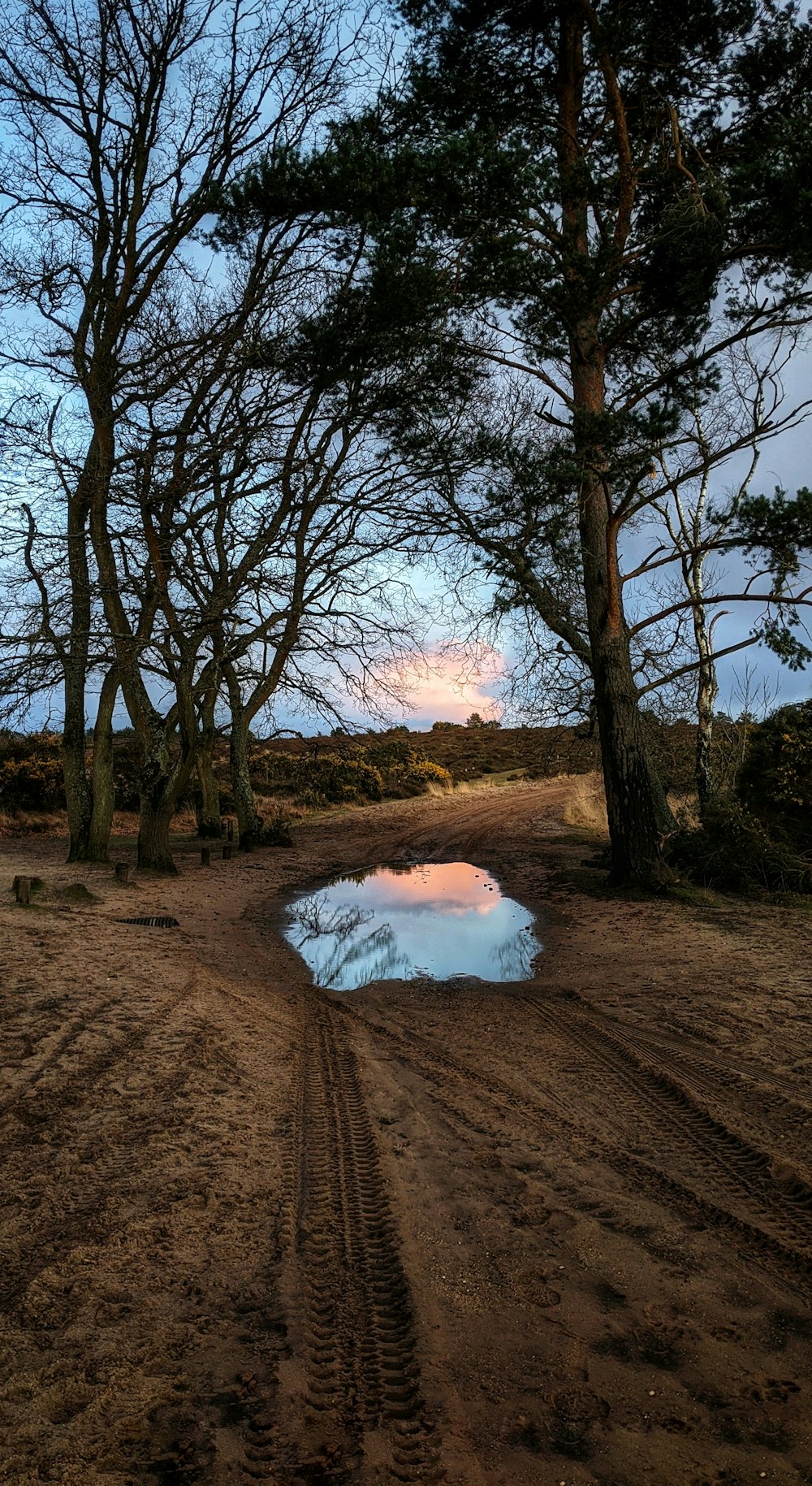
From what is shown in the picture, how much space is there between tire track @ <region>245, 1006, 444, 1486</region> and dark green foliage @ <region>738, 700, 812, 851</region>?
943 cm

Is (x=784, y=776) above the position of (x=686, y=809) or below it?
above

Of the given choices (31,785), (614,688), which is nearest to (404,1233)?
(614,688)

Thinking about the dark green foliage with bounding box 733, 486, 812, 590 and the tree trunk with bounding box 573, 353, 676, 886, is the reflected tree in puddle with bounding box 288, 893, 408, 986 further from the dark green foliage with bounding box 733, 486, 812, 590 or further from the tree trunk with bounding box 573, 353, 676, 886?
the dark green foliage with bounding box 733, 486, 812, 590

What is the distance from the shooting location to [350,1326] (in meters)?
2.80

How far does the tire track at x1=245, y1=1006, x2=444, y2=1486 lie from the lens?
2.21 meters

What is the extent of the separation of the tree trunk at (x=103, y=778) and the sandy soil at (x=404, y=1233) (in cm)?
774

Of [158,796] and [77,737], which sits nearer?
[158,796]

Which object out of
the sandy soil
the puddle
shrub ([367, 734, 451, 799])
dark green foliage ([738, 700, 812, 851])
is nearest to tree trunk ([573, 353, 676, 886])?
dark green foliage ([738, 700, 812, 851])

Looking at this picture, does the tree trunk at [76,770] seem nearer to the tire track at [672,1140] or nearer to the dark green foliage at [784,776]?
the tire track at [672,1140]

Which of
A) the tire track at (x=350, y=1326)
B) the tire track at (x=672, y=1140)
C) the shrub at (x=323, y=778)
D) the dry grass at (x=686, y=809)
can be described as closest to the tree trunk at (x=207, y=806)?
the shrub at (x=323, y=778)

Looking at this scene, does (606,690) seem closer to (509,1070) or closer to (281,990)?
(281,990)

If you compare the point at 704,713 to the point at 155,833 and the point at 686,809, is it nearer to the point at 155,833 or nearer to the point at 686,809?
the point at 686,809

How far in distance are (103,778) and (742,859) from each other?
11.0 m

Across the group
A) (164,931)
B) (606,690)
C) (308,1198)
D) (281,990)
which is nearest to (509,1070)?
(308,1198)
